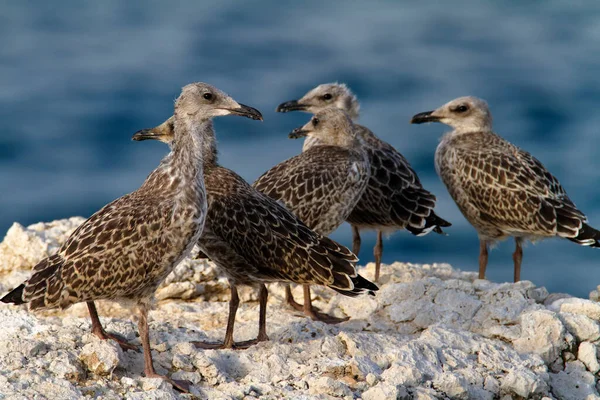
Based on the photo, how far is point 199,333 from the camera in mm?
9414

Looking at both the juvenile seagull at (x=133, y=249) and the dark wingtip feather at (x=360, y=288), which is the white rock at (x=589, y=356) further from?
the juvenile seagull at (x=133, y=249)

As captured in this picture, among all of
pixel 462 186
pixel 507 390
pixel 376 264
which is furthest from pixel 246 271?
pixel 462 186

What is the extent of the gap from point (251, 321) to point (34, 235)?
325 cm

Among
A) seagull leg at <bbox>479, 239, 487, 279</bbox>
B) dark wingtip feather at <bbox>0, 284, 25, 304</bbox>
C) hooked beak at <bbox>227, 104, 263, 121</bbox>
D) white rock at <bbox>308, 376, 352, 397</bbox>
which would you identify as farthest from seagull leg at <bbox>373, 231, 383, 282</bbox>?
dark wingtip feather at <bbox>0, 284, 25, 304</bbox>

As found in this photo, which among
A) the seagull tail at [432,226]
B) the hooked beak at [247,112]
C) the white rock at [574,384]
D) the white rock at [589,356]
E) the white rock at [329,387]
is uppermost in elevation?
the hooked beak at [247,112]

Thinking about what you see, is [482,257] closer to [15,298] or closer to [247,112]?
[247,112]

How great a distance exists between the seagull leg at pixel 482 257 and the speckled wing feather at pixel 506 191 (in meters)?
0.14

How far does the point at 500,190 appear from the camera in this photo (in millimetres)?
12211

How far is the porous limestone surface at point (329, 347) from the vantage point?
7852 millimetres

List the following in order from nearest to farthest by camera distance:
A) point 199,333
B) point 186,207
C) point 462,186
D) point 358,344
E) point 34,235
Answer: point 186,207 < point 358,344 < point 199,333 < point 34,235 < point 462,186

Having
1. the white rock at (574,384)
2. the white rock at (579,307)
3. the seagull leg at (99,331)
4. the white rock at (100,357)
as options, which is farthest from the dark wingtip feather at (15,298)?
the white rock at (579,307)

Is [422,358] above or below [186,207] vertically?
below

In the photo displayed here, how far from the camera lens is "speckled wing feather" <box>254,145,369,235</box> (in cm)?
1038

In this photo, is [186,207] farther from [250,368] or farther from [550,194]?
[550,194]
